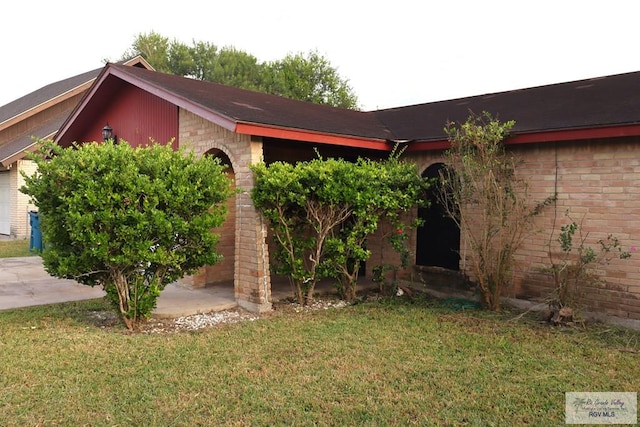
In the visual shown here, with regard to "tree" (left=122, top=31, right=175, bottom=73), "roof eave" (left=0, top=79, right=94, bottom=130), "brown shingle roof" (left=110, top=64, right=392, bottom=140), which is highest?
"tree" (left=122, top=31, right=175, bottom=73)

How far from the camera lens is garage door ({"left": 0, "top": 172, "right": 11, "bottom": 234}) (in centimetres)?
1897

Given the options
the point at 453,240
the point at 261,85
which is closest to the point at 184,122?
the point at 453,240

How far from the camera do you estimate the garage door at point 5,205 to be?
19.0 metres

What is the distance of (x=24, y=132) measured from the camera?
2136 centimetres

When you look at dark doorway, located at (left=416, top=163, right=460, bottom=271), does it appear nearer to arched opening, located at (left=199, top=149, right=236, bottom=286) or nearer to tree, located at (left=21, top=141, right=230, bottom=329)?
arched opening, located at (left=199, top=149, right=236, bottom=286)

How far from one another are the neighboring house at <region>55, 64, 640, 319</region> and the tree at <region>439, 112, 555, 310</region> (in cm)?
23

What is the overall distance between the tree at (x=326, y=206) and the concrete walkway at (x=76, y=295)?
48.6 inches

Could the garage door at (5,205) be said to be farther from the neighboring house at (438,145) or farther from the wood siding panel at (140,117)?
the neighboring house at (438,145)

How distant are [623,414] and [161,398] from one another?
3.81 m

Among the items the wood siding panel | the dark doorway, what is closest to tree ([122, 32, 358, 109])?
the wood siding panel

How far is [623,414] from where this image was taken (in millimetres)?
3861

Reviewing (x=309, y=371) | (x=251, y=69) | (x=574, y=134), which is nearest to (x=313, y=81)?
(x=251, y=69)

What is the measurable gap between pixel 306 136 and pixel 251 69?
37546 millimetres

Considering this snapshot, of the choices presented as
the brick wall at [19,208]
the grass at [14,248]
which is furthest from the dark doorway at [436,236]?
the brick wall at [19,208]
